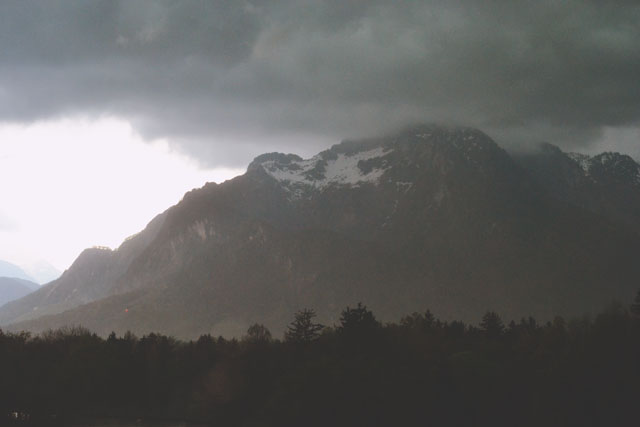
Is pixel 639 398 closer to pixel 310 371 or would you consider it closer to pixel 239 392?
pixel 310 371

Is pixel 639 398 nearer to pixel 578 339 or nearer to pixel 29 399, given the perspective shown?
pixel 578 339

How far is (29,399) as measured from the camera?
572 ft

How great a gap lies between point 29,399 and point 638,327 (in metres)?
119

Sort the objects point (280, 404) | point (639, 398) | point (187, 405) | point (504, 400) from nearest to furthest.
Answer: point (639, 398) → point (504, 400) → point (280, 404) → point (187, 405)

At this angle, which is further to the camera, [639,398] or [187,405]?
[187,405]


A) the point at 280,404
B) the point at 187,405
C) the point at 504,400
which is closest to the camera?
the point at 504,400

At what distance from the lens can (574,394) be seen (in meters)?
143

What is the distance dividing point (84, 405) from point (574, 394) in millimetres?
113105

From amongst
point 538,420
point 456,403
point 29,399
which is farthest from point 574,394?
point 29,399

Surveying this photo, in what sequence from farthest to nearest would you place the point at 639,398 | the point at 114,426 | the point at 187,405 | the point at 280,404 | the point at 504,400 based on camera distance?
the point at 187,405 → the point at 114,426 → the point at 280,404 → the point at 504,400 → the point at 639,398

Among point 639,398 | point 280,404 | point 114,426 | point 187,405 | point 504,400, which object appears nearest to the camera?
point 639,398

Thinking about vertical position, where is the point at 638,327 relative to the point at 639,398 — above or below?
above

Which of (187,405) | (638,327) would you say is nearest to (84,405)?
(187,405)

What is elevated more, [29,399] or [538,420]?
[29,399]
